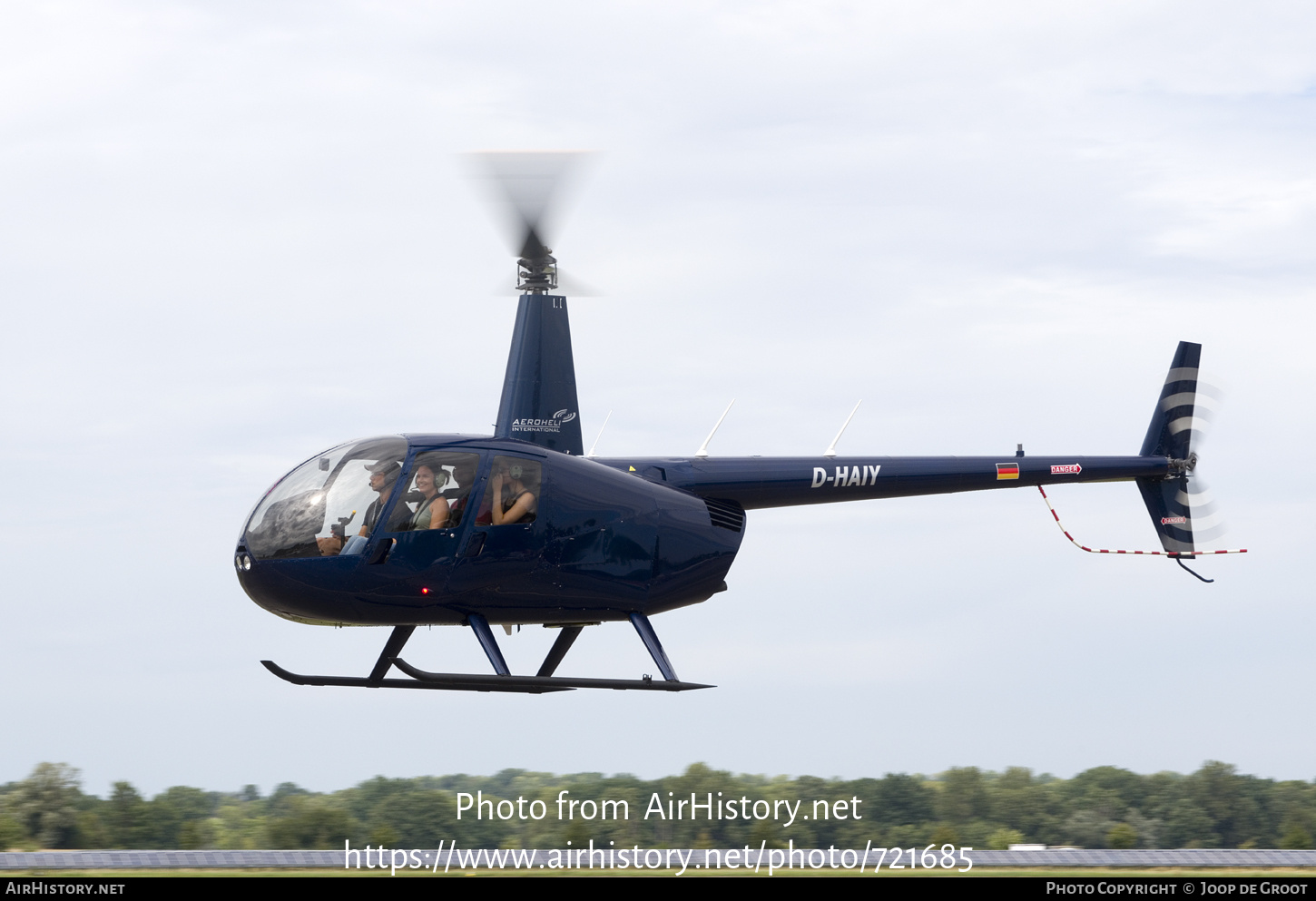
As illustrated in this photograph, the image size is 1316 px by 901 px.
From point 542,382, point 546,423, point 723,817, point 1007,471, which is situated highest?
point 542,382

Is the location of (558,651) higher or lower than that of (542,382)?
lower

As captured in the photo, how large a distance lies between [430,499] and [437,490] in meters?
0.12

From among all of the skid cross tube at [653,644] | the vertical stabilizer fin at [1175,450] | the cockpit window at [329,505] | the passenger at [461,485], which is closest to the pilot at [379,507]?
the cockpit window at [329,505]

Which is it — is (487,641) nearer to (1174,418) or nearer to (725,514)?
(725,514)

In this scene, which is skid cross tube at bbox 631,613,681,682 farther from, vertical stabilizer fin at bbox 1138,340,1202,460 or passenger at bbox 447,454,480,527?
vertical stabilizer fin at bbox 1138,340,1202,460

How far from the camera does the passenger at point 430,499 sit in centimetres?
1395

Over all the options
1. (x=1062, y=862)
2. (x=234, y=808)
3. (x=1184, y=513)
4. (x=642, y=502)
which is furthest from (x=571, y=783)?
(x=642, y=502)

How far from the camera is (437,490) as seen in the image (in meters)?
14.1

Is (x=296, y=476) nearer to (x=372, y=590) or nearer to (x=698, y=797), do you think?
Result: (x=372, y=590)

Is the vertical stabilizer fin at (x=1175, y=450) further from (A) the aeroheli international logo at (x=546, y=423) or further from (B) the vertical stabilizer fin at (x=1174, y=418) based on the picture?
(A) the aeroheli international logo at (x=546, y=423)

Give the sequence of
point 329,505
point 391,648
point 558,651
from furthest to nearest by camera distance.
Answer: point 558,651 < point 391,648 < point 329,505

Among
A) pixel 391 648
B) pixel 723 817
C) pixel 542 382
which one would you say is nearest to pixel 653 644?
pixel 391 648

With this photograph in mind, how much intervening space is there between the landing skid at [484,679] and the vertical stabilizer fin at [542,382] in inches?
141
